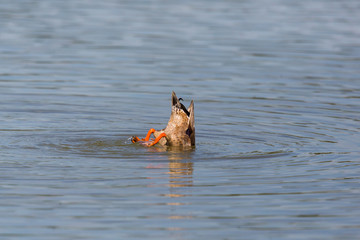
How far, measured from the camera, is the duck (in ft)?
38.0

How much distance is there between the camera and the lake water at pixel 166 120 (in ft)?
28.0

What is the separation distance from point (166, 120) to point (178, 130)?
2.50m

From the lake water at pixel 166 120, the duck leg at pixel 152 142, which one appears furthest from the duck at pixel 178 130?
the lake water at pixel 166 120

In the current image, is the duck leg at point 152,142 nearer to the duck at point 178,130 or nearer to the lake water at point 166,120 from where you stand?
the duck at point 178,130

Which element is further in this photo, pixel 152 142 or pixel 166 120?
pixel 166 120

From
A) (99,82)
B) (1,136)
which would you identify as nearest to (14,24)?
(99,82)

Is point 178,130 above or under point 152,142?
above

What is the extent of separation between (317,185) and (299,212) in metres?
1.22

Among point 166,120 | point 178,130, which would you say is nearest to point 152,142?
point 178,130

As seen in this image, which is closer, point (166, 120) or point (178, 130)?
point (178, 130)

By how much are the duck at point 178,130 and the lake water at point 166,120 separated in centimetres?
19

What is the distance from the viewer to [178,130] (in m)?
11.7

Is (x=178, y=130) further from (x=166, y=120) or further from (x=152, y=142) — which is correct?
(x=166, y=120)

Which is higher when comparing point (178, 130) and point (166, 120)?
point (178, 130)
